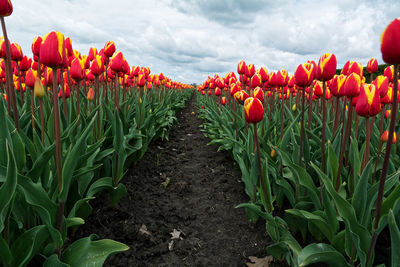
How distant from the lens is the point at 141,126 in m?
4.45

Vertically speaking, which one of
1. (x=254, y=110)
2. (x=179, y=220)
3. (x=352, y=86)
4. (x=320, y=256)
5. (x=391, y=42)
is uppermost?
(x=391, y=42)

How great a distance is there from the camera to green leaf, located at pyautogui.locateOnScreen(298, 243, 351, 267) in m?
1.64

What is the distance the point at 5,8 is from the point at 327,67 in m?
2.11

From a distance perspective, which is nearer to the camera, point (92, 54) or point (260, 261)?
point (260, 261)

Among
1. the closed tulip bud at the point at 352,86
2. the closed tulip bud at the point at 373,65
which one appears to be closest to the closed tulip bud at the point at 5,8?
the closed tulip bud at the point at 352,86

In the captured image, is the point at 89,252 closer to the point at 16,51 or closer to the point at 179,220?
the point at 179,220

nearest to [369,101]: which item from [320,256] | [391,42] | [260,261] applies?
[391,42]

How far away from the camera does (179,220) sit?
3.06 metres

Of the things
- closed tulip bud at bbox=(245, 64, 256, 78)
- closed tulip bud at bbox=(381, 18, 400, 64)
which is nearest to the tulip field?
closed tulip bud at bbox=(381, 18, 400, 64)

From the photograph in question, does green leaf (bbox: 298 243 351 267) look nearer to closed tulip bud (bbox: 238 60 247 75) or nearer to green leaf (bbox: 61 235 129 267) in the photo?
green leaf (bbox: 61 235 129 267)

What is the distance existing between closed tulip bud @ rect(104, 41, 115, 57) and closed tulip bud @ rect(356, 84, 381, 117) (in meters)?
2.48

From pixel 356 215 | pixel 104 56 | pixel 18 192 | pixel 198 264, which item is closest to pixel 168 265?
pixel 198 264

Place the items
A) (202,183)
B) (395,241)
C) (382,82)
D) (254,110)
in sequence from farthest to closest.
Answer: (202,183)
(382,82)
(254,110)
(395,241)

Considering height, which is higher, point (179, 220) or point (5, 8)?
point (5, 8)
